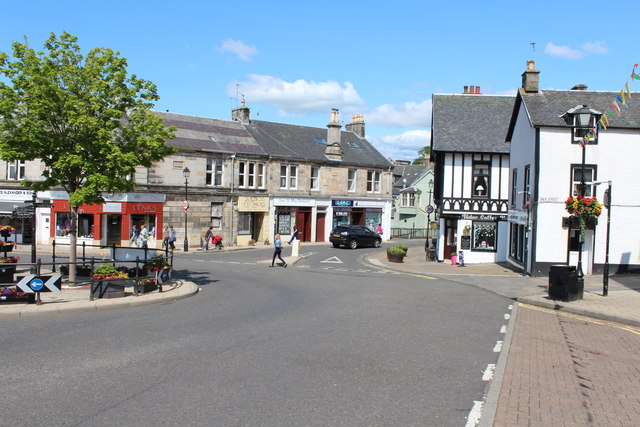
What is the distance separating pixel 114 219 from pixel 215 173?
7.60 meters

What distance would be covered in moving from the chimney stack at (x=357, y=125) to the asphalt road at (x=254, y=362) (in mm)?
38794

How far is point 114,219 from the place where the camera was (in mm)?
35781

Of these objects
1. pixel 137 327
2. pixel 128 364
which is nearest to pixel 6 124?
pixel 137 327

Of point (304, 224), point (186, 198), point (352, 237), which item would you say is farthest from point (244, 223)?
point (352, 237)

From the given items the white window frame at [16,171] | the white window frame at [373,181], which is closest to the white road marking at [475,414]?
the white window frame at [16,171]

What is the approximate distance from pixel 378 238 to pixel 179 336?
31.9m

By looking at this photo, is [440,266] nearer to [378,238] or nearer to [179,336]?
[378,238]

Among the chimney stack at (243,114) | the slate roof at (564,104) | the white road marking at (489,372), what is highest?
the chimney stack at (243,114)

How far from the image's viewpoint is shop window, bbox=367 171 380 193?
1970 inches

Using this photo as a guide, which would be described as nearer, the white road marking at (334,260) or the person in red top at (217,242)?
the white road marking at (334,260)

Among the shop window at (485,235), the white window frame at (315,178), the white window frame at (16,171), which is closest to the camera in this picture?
the shop window at (485,235)

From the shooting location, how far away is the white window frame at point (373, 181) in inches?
1970

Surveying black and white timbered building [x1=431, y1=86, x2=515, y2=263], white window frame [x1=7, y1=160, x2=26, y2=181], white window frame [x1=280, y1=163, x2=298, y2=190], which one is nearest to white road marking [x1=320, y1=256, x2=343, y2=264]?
black and white timbered building [x1=431, y1=86, x2=515, y2=263]

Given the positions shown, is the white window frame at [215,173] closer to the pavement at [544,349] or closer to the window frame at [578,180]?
the pavement at [544,349]
